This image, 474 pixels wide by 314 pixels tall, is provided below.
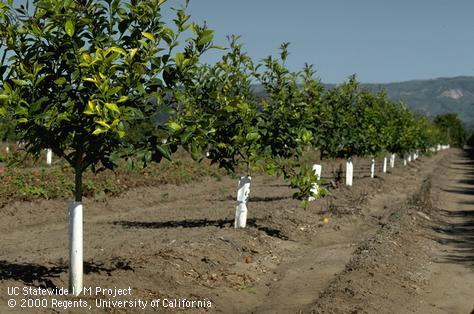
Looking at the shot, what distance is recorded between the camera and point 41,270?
805 centimetres

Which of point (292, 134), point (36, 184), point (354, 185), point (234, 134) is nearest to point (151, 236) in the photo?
point (234, 134)

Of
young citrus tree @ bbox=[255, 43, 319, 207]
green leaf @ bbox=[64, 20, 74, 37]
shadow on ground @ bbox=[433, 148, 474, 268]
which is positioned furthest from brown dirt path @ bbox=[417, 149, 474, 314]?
green leaf @ bbox=[64, 20, 74, 37]

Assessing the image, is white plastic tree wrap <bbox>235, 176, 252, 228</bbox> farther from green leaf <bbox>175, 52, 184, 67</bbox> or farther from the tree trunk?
green leaf <bbox>175, 52, 184, 67</bbox>

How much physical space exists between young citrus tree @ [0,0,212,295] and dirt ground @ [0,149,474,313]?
118 cm

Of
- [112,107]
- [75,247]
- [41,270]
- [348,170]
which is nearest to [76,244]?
[75,247]

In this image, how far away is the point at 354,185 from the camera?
82.6 feet

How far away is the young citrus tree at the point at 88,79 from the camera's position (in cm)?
624

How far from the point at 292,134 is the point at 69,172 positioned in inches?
417

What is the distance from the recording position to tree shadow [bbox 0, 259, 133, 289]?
24.6 ft

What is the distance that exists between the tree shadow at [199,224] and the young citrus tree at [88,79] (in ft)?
20.2

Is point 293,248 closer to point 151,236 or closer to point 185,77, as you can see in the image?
point 151,236

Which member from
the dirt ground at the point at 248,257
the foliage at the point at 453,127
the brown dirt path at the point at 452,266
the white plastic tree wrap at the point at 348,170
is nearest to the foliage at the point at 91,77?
the dirt ground at the point at 248,257

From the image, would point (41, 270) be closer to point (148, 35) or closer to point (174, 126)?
point (174, 126)

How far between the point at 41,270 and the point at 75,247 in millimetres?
1367
